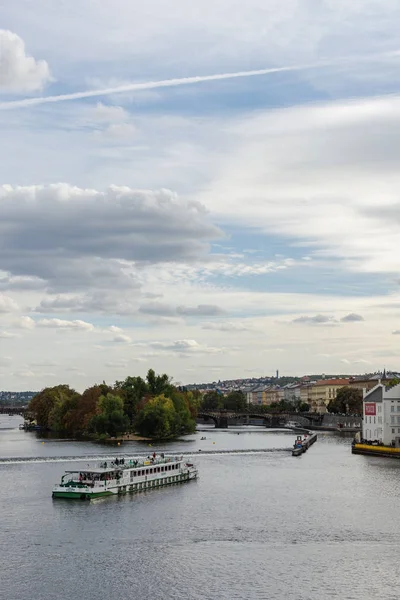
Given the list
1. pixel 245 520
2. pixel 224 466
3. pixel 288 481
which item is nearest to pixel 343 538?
pixel 245 520

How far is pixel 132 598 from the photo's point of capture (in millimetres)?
46438

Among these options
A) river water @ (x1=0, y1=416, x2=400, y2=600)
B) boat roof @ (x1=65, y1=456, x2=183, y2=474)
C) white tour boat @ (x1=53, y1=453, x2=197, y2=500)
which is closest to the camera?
river water @ (x1=0, y1=416, x2=400, y2=600)

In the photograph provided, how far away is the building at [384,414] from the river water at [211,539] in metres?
27.8

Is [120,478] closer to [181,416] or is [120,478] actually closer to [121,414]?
[121,414]

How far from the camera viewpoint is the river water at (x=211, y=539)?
48.3m

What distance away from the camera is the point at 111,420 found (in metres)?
166

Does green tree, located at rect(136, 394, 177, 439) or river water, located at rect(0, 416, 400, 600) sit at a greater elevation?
green tree, located at rect(136, 394, 177, 439)

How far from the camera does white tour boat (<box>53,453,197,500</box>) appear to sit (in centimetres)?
7838

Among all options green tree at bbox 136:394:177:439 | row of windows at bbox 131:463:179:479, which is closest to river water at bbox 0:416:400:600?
row of windows at bbox 131:463:179:479

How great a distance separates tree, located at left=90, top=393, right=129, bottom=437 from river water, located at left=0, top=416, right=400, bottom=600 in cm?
6641

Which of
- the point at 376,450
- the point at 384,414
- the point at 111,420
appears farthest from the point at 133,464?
the point at 111,420

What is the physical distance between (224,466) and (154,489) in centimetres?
2116

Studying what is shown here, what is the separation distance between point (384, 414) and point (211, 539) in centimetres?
7083

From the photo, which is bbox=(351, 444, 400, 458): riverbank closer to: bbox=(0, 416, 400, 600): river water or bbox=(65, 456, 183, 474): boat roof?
bbox=(0, 416, 400, 600): river water
